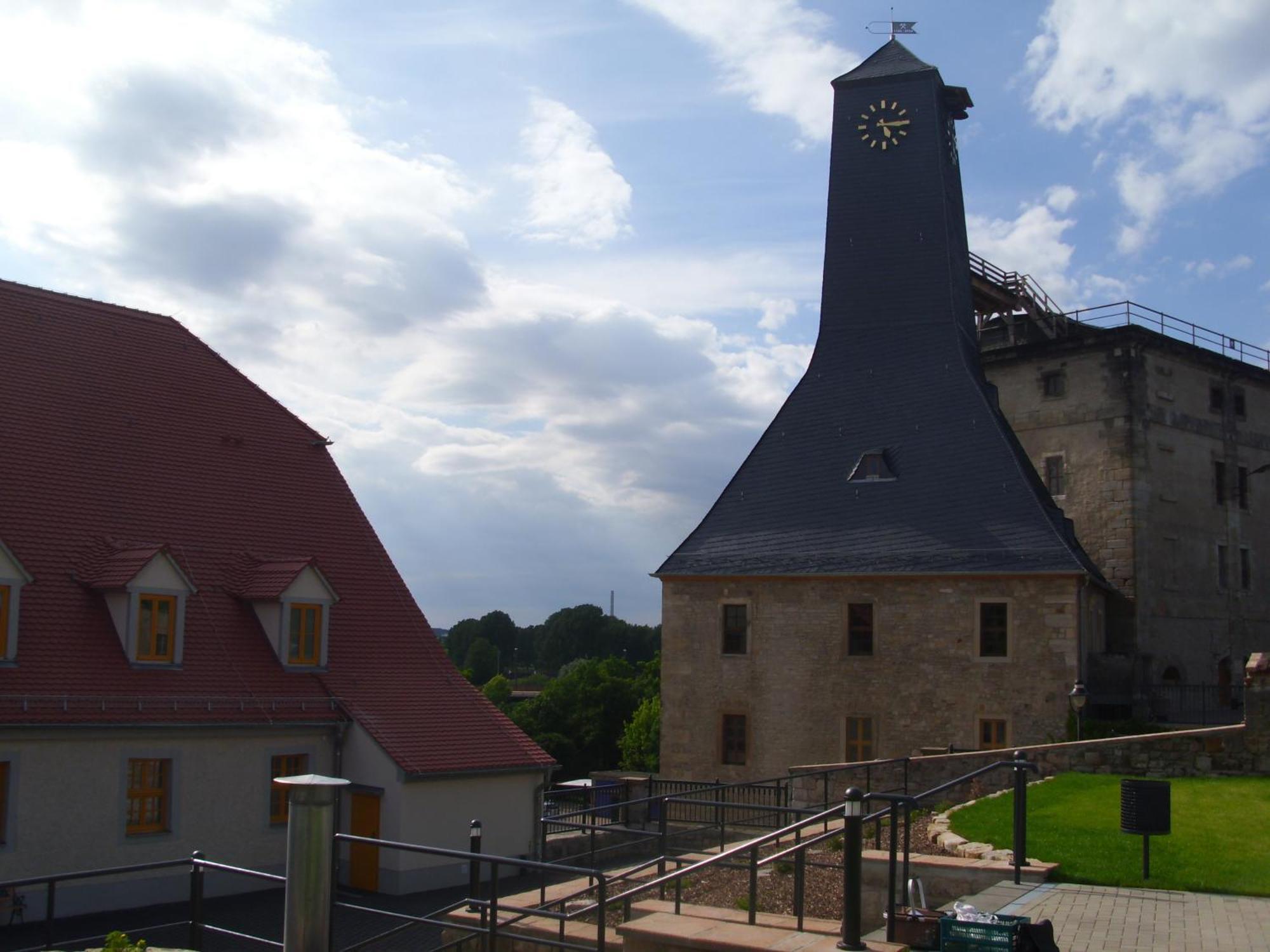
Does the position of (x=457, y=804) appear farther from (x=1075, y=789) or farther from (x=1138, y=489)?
(x=1138, y=489)

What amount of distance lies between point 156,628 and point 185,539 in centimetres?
234

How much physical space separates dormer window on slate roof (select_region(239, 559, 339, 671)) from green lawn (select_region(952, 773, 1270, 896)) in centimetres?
1108

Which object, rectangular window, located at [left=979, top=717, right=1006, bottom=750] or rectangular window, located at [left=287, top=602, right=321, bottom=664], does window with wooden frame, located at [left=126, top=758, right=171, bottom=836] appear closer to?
rectangular window, located at [left=287, top=602, right=321, bottom=664]

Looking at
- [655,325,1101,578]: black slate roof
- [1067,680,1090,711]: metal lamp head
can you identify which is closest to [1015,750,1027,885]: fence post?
[1067,680,1090,711]: metal lamp head

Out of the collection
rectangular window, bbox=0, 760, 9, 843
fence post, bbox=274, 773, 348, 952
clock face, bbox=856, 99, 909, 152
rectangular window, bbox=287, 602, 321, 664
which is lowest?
rectangular window, bbox=0, 760, 9, 843

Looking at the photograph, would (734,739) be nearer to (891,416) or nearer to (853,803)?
(891,416)

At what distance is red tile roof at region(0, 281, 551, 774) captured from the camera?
18984 millimetres

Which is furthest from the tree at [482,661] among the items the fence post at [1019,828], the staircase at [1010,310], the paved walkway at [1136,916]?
the paved walkway at [1136,916]

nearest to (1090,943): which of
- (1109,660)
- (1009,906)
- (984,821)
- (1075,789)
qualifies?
(1009,906)

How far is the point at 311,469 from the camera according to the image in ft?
82.1

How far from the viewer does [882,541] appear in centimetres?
3080

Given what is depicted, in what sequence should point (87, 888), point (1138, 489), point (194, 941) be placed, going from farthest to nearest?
point (1138, 489), point (87, 888), point (194, 941)

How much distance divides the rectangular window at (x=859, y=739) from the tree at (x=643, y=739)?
124ft

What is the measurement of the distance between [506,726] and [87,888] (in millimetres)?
7704
